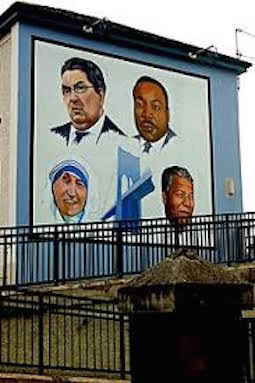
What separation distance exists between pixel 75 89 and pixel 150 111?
2.56 m

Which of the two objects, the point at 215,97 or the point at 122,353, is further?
the point at 215,97

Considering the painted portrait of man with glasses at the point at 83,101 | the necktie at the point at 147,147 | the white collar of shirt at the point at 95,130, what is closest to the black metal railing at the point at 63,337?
the painted portrait of man with glasses at the point at 83,101

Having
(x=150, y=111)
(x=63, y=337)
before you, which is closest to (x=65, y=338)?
(x=63, y=337)

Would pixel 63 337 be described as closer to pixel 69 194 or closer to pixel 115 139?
pixel 69 194

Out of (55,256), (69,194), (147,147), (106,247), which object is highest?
(147,147)

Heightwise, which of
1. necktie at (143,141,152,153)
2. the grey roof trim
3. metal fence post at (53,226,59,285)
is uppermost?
the grey roof trim

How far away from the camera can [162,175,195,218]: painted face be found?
2206cm

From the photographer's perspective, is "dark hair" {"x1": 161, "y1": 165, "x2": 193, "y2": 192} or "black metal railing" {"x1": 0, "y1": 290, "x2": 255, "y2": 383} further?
"dark hair" {"x1": 161, "y1": 165, "x2": 193, "y2": 192}

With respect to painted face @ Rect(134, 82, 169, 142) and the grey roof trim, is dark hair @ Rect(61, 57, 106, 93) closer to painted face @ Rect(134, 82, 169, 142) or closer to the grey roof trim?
the grey roof trim

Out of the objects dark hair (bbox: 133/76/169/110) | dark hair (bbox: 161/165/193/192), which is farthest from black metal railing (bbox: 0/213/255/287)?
dark hair (bbox: 133/76/169/110)

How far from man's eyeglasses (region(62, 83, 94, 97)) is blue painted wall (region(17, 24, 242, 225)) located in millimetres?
1018

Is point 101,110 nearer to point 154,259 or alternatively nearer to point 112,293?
point 154,259

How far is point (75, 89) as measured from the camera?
2069 centimetres

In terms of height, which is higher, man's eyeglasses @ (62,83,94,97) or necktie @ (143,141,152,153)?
man's eyeglasses @ (62,83,94,97)
